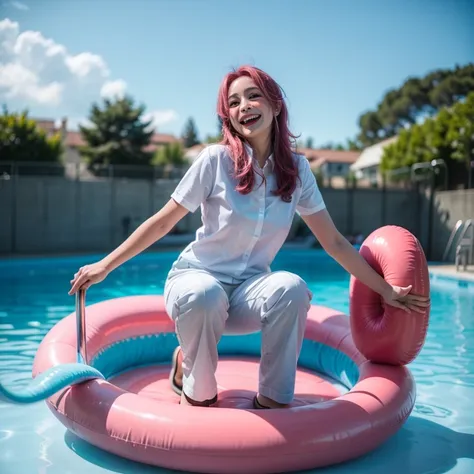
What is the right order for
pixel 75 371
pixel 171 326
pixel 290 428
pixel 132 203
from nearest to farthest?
pixel 290 428 < pixel 75 371 < pixel 171 326 < pixel 132 203

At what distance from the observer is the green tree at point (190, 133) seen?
66713 millimetres

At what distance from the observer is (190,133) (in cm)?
6825

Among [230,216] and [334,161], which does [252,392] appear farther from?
[334,161]

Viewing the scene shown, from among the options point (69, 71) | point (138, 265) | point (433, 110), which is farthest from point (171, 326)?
point (433, 110)

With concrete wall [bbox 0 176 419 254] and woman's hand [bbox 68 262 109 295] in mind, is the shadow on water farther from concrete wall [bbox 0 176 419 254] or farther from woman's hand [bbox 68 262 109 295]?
concrete wall [bbox 0 176 419 254]

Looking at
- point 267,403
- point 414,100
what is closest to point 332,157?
point 414,100

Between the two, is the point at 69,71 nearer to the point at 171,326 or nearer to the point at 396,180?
the point at 396,180

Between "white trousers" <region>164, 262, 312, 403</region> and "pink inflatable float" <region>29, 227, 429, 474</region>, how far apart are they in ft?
0.41

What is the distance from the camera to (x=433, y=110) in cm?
3519

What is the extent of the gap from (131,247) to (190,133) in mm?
68148

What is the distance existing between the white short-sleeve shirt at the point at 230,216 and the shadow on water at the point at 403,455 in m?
0.68

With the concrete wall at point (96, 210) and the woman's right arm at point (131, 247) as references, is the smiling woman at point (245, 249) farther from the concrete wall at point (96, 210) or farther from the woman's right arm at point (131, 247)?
the concrete wall at point (96, 210)

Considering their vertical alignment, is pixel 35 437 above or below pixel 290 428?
below

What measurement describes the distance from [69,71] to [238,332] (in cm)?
2876
